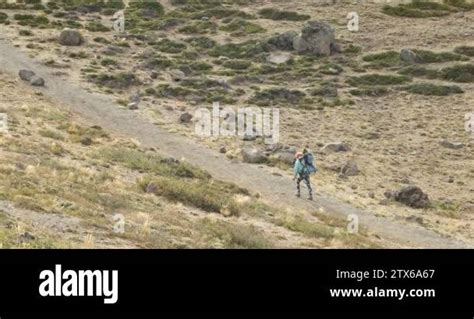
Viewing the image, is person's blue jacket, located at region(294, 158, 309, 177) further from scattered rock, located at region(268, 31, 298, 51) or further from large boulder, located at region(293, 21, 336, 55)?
scattered rock, located at region(268, 31, 298, 51)

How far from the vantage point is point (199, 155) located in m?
36.2

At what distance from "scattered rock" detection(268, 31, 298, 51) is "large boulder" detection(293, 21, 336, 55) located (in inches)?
27.1

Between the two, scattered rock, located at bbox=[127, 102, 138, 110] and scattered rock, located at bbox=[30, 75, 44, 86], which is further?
scattered rock, located at bbox=[30, 75, 44, 86]

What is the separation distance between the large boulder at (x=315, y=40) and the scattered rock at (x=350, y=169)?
108 feet

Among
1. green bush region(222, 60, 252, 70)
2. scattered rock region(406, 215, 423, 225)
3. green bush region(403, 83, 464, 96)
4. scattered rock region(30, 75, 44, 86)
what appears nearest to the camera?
scattered rock region(406, 215, 423, 225)

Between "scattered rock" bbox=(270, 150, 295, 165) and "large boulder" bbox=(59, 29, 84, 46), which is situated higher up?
"scattered rock" bbox=(270, 150, 295, 165)

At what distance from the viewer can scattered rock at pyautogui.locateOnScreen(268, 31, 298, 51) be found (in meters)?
68.6

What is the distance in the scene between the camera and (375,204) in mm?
30375

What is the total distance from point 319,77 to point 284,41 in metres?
10.9

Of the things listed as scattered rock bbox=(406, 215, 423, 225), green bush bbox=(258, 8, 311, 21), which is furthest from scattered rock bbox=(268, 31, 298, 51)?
scattered rock bbox=(406, 215, 423, 225)

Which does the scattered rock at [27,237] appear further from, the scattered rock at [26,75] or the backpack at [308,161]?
the scattered rock at [26,75]

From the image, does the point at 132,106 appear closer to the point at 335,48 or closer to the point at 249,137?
the point at 249,137

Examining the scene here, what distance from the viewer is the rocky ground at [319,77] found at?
36094 millimetres

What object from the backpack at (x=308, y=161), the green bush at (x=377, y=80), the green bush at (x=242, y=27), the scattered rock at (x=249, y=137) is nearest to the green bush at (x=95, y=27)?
the green bush at (x=242, y=27)
